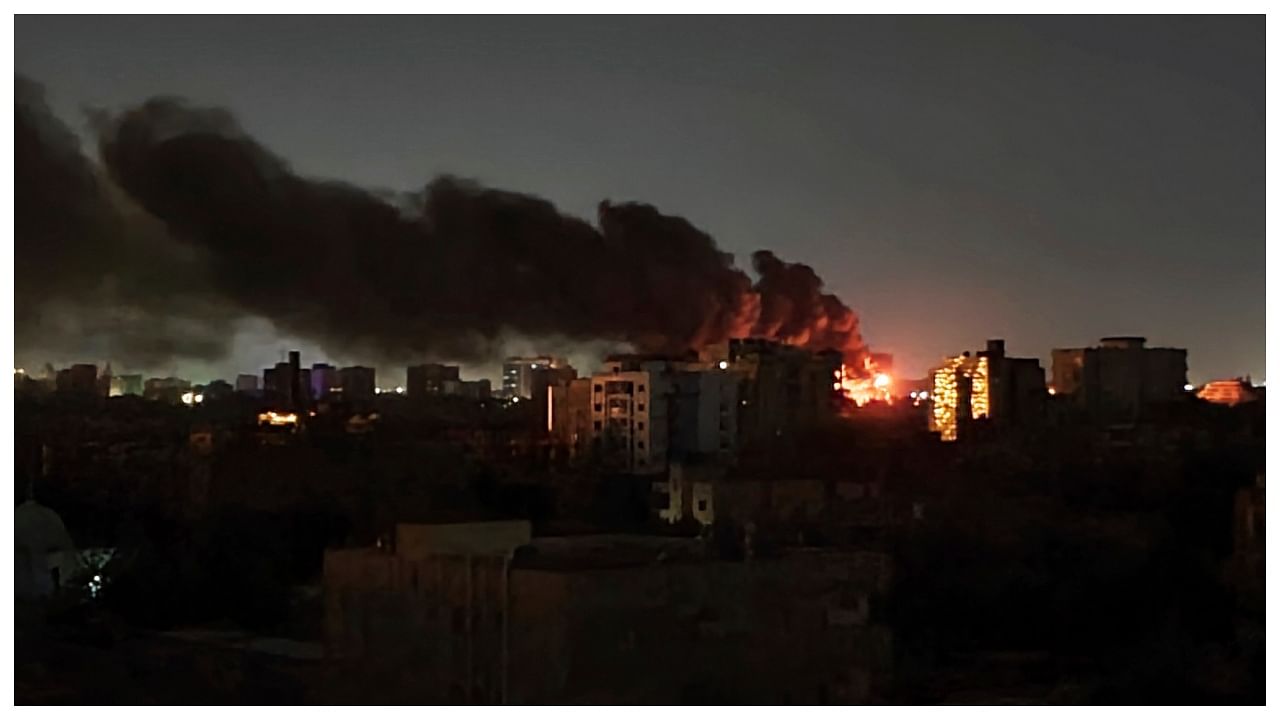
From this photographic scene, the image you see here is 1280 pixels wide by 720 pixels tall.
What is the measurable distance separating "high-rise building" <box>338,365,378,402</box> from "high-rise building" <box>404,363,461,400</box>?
0.08 metres

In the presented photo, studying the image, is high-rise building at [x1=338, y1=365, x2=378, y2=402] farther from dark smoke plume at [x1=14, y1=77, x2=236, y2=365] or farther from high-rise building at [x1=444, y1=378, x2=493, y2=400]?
dark smoke plume at [x1=14, y1=77, x2=236, y2=365]

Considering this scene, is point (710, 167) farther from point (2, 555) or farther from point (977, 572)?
point (2, 555)

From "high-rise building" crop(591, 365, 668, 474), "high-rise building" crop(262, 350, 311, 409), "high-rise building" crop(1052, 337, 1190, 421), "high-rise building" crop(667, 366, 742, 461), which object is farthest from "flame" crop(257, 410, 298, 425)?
"high-rise building" crop(1052, 337, 1190, 421)

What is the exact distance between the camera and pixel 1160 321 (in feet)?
11.4

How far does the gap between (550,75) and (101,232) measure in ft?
3.48

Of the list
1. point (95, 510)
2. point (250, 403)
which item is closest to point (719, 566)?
point (250, 403)

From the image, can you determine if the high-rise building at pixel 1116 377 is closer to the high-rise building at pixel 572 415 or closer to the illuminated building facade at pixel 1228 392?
the illuminated building facade at pixel 1228 392

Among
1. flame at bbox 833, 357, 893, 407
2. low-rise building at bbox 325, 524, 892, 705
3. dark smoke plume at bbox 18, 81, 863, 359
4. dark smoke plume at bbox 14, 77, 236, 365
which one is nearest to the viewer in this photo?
low-rise building at bbox 325, 524, 892, 705

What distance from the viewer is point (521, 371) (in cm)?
347

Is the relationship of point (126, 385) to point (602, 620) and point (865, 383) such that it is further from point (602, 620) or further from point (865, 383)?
point (865, 383)

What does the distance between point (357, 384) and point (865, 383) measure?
117 cm

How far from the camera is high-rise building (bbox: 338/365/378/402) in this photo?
11.3 ft

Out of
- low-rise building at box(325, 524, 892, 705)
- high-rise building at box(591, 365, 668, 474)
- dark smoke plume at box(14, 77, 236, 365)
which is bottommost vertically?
low-rise building at box(325, 524, 892, 705)

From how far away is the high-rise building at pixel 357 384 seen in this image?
346 cm
